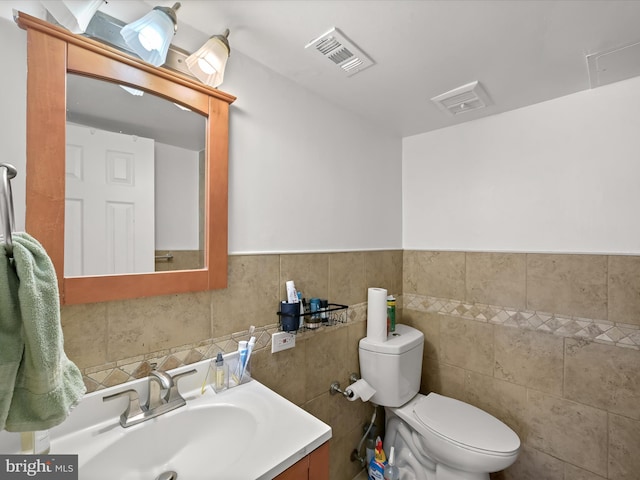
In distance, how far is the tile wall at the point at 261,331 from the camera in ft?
2.89

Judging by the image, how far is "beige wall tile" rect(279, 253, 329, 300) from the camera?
1341 mm

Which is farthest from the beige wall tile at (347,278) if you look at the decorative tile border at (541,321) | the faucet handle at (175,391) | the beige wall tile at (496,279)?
the faucet handle at (175,391)

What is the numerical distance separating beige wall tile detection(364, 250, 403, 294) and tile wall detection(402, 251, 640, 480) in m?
0.24

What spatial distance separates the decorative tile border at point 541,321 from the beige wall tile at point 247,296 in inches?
44.6

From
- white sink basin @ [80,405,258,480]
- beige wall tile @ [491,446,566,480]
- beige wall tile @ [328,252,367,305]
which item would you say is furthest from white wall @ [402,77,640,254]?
white sink basin @ [80,405,258,480]

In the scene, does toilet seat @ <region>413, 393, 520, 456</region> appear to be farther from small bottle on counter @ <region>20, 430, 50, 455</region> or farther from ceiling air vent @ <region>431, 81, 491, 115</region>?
ceiling air vent @ <region>431, 81, 491, 115</region>

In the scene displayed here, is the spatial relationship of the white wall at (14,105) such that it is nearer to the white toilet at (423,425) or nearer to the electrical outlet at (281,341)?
the electrical outlet at (281,341)

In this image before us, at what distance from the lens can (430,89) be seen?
1484 mm

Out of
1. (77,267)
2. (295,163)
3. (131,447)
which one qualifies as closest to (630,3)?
(295,163)

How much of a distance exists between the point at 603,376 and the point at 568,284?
434 millimetres

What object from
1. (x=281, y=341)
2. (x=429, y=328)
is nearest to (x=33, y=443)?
(x=281, y=341)

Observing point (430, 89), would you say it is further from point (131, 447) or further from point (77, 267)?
point (131, 447)

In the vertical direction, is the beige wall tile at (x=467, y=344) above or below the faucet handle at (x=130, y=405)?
below

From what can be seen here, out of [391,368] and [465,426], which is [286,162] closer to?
[391,368]
